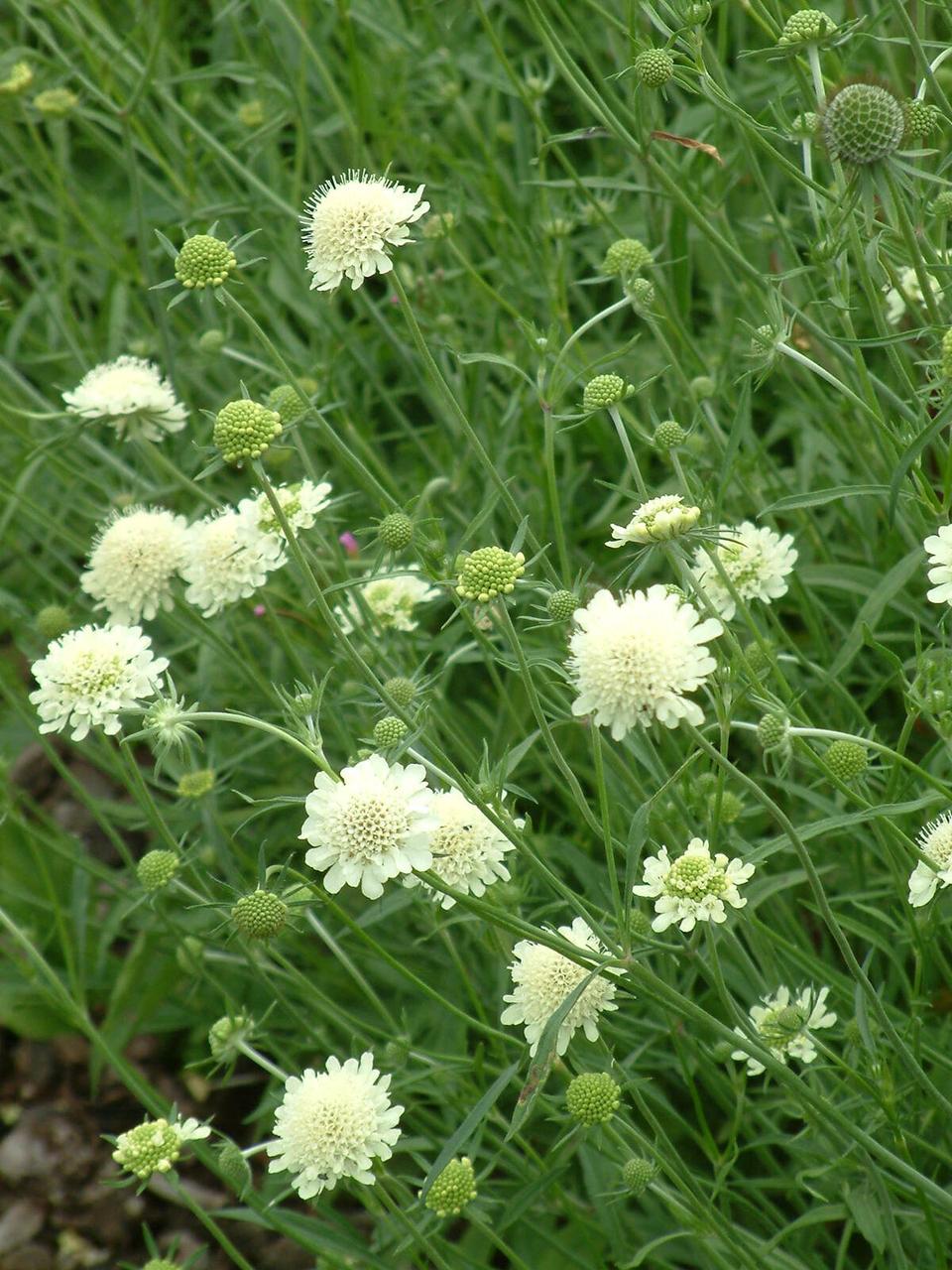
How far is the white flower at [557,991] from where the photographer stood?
86.0 inches

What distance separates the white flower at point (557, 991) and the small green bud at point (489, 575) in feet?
1.86

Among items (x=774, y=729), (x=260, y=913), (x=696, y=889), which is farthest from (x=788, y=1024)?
(x=260, y=913)

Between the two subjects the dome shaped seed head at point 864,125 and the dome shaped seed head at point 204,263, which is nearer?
the dome shaped seed head at point 864,125

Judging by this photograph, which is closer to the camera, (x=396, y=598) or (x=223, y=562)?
(x=223, y=562)

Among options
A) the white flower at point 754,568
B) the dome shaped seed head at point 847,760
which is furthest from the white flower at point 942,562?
the white flower at point 754,568

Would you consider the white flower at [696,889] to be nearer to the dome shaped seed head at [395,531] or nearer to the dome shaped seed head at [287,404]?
the dome shaped seed head at [395,531]

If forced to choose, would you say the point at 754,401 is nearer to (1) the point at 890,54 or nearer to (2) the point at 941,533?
(1) the point at 890,54

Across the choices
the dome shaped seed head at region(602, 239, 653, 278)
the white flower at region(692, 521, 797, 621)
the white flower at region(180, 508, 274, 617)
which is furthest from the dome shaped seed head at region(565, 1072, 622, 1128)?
the dome shaped seed head at region(602, 239, 653, 278)

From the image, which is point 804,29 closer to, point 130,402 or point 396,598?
point 396,598

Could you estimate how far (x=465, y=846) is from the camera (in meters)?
2.29

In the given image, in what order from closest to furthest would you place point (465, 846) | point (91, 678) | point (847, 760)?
point (847, 760) < point (465, 846) < point (91, 678)

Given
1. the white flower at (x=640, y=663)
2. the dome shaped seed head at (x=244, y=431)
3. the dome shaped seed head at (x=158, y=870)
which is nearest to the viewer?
the white flower at (x=640, y=663)

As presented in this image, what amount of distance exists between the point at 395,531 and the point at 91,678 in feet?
1.99

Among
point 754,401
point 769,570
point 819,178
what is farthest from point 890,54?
point 769,570
